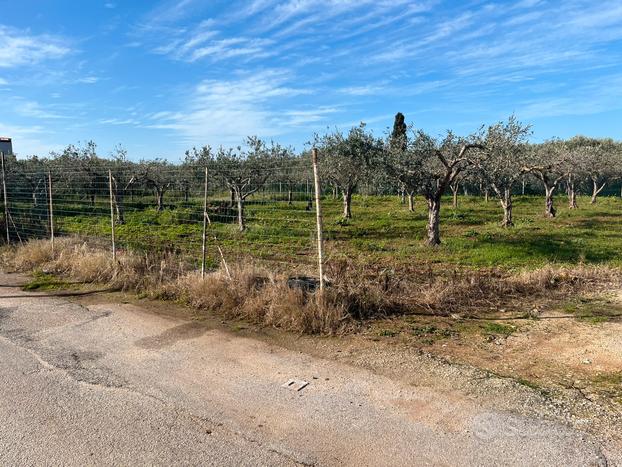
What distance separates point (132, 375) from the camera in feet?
14.4

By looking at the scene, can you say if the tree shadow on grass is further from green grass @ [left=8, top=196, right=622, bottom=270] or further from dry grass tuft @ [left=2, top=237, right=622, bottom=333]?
dry grass tuft @ [left=2, top=237, right=622, bottom=333]

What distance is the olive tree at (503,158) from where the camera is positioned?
14.0m

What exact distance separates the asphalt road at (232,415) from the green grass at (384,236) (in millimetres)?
3077

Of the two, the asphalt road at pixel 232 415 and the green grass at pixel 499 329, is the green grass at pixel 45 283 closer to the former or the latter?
the asphalt road at pixel 232 415

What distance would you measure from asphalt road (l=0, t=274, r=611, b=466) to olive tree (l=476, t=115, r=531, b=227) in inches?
430

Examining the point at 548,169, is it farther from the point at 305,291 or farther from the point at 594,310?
the point at 305,291

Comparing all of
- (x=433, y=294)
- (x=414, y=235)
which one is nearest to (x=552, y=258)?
(x=414, y=235)

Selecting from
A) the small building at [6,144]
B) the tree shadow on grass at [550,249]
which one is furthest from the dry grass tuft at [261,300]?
the small building at [6,144]

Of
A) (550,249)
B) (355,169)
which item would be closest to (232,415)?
(550,249)

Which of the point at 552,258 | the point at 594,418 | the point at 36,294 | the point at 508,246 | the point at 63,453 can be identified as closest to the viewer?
the point at 63,453

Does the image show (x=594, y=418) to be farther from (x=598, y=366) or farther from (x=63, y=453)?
(x=63, y=453)

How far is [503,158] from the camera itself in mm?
16734

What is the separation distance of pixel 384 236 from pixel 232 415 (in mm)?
13585

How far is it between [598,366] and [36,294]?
8216 millimetres
